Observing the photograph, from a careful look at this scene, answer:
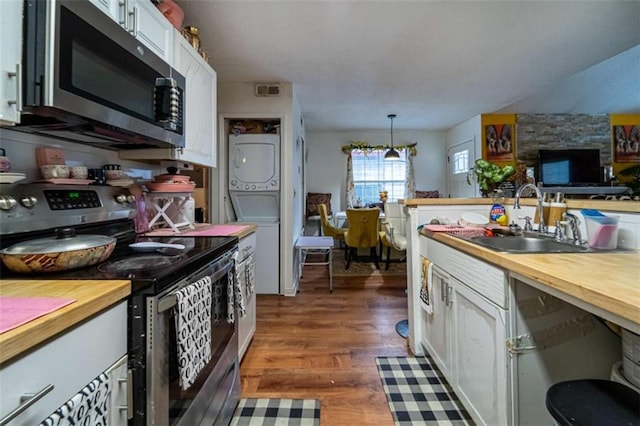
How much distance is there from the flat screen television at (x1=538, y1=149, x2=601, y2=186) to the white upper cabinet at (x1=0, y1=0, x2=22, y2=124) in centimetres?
637

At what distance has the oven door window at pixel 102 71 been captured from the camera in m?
0.91

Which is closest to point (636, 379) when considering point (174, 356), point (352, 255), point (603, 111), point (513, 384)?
point (513, 384)

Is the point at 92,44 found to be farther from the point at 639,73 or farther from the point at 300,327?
the point at 639,73

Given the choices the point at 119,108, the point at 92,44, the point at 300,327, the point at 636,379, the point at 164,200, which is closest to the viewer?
the point at 636,379

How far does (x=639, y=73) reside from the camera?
12.0ft

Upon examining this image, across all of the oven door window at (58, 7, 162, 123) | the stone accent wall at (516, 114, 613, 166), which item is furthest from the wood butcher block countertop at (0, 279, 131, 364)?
the stone accent wall at (516, 114, 613, 166)

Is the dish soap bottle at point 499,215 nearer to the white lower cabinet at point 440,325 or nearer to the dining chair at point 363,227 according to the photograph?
the white lower cabinet at point 440,325

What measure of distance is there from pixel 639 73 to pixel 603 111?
6.14 feet

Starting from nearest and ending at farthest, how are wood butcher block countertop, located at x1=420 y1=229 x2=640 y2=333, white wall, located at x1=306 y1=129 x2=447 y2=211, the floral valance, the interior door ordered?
wood butcher block countertop, located at x1=420 y1=229 x2=640 y2=333 < the interior door < the floral valance < white wall, located at x1=306 y1=129 x2=447 y2=211

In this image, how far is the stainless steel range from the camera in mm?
784

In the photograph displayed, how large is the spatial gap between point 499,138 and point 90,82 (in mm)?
5811

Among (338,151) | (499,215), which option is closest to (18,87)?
(499,215)

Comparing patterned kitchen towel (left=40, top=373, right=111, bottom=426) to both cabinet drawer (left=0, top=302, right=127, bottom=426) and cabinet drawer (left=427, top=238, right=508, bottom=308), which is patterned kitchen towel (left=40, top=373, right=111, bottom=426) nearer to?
cabinet drawer (left=0, top=302, right=127, bottom=426)

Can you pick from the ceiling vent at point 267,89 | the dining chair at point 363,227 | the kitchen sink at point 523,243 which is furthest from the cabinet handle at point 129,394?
the dining chair at point 363,227
